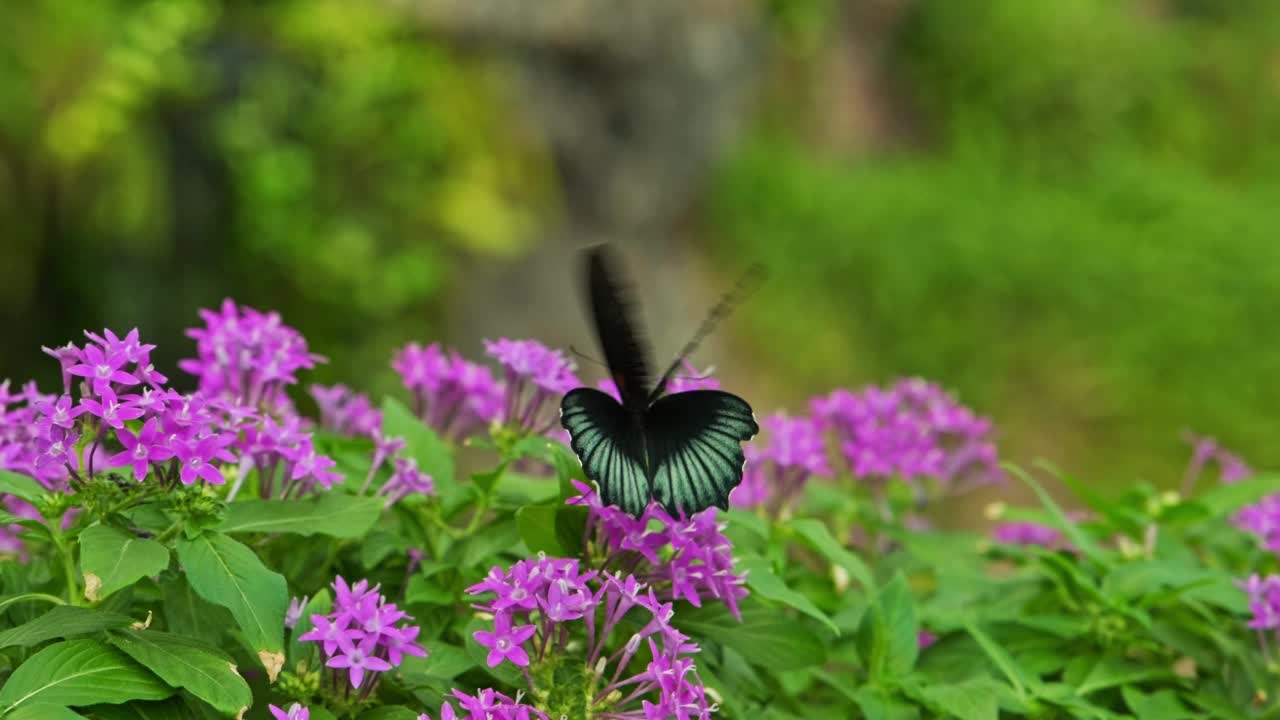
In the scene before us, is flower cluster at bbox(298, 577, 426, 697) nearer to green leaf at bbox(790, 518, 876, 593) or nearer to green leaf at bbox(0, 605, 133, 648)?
green leaf at bbox(0, 605, 133, 648)

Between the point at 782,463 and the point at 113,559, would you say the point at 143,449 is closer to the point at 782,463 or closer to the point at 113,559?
the point at 113,559

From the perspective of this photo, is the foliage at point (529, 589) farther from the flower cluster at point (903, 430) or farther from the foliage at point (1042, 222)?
the foliage at point (1042, 222)

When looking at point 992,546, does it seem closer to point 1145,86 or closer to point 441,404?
point 441,404

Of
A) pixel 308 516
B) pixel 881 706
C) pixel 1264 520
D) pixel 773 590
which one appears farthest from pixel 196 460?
pixel 1264 520

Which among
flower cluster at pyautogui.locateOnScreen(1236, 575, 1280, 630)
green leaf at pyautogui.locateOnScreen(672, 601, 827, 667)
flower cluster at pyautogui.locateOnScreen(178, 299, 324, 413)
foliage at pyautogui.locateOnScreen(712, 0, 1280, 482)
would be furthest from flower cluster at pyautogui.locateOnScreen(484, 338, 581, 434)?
foliage at pyautogui.locateOnScreen(712, 0, 1280, 482)

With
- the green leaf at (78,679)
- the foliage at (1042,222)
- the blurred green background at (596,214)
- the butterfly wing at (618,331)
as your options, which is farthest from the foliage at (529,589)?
the foliage at (1042,222)

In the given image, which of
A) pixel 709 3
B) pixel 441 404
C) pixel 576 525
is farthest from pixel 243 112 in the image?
pixel 576 525
